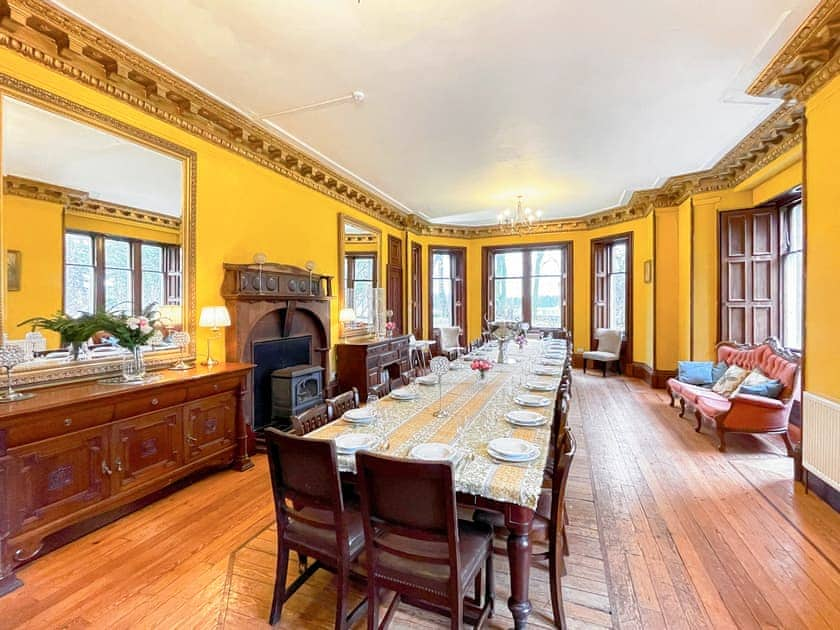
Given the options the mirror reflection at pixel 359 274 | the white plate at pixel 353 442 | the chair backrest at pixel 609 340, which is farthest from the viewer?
the chair backrest at pixel 609 340

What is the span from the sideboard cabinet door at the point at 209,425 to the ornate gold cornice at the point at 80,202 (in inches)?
57.1

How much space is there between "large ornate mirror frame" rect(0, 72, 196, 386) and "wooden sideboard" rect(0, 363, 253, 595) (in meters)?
0.12

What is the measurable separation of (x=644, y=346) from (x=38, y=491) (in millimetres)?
7796

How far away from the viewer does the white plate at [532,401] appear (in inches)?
98.9

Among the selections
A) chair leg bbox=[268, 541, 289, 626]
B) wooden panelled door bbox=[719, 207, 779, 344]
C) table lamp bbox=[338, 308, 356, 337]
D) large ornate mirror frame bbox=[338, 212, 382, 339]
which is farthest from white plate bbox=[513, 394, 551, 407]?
wooden panelled door bbox=[719, 207, 779, 344]

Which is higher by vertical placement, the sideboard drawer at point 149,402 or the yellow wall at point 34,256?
the yellow wall at point 34,256

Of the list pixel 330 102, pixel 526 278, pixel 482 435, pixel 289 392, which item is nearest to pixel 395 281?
pixel 526 278

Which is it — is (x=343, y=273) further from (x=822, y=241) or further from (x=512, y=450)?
(x=822, y=241)

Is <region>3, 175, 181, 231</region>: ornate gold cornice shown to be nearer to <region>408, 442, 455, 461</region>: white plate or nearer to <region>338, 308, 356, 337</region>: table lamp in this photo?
<region>338, 308, 356, 337</region>: table lamp

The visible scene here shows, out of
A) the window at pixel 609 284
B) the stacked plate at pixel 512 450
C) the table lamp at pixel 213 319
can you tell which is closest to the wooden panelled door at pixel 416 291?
the window at pixel 609 284

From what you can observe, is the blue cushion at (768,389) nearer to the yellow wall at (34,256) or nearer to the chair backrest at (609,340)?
the chair backrest at (609,340)

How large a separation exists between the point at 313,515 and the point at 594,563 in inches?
61.3

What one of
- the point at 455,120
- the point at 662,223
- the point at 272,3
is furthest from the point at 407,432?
the point at 662,223

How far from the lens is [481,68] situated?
2.88m
